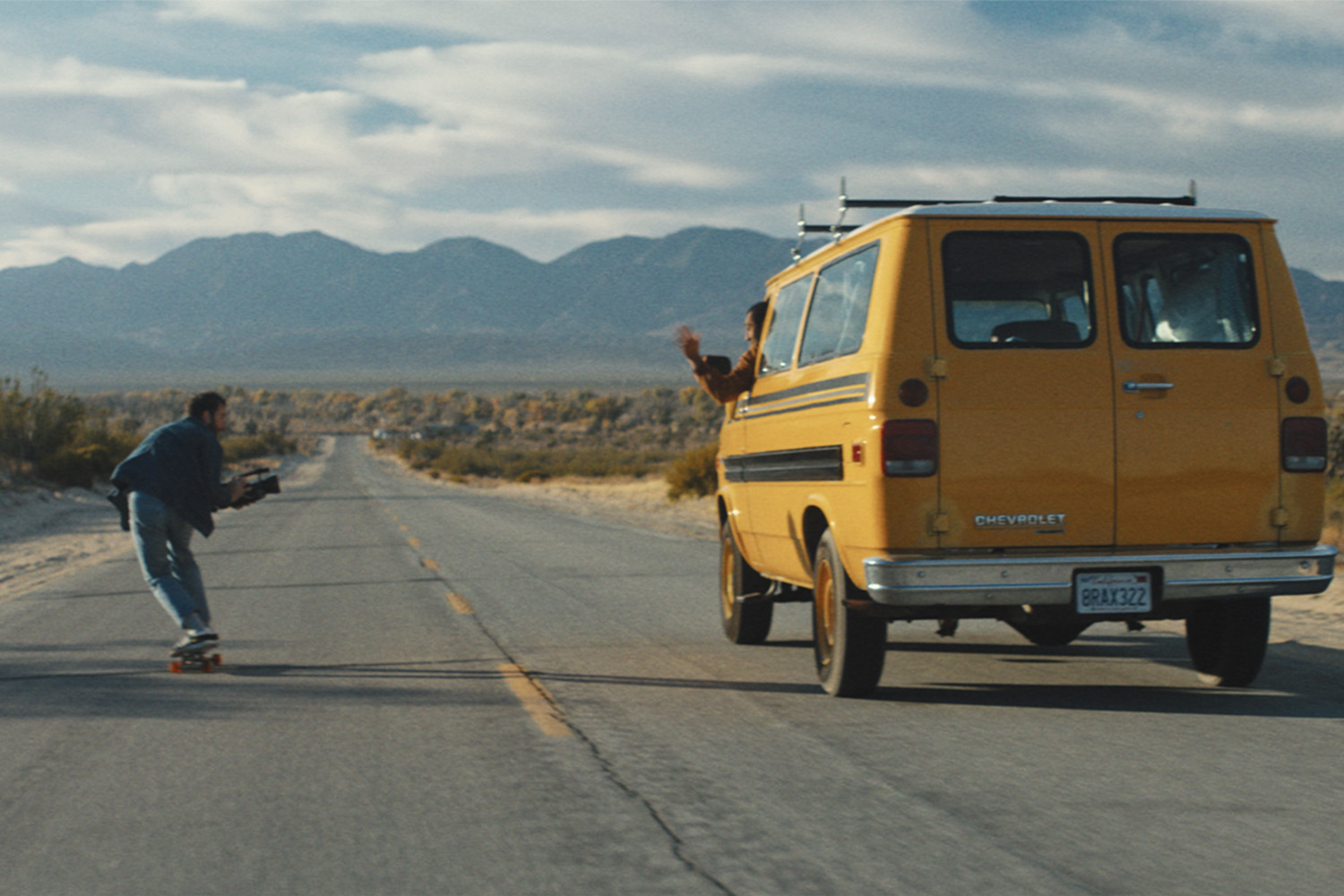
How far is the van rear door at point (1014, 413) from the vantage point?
6941 millimetres

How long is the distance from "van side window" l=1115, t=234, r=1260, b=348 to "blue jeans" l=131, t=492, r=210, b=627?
19.5 ft

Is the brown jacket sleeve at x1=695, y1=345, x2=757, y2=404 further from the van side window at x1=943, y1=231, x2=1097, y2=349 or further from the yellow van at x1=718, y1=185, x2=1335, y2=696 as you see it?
the van side window at x1=943, y1=231, x2=1097, y2=349

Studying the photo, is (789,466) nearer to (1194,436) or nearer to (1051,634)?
(1194,436)

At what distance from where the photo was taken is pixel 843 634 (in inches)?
298

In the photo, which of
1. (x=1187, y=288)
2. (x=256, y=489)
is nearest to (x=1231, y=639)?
(x=1187, y=288)

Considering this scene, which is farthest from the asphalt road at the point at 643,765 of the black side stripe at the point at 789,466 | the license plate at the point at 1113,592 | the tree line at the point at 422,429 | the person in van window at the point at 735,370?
the tree line at the point at 422,429

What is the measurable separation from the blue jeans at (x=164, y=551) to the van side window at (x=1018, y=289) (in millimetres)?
5110

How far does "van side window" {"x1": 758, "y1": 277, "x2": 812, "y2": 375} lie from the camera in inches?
349

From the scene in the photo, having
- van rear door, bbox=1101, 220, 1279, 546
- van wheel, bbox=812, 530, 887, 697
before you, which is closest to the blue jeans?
van wheel, bbox=812, 530, 887, 697

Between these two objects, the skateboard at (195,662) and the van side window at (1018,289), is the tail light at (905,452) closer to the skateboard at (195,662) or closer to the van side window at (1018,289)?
the van side window at (1018,289)

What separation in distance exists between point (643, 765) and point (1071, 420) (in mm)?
2754

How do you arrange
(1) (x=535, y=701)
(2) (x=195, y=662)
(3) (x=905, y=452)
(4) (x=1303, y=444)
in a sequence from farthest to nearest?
1. (2) (x=195, y=662)
2. (1) (x=535, y=701)
3. (4) (x=1303, y=444)
4. (3) (x=905, y=452)

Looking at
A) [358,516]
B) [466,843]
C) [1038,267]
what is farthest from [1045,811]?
[358,516]

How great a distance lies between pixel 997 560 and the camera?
22.7ft
